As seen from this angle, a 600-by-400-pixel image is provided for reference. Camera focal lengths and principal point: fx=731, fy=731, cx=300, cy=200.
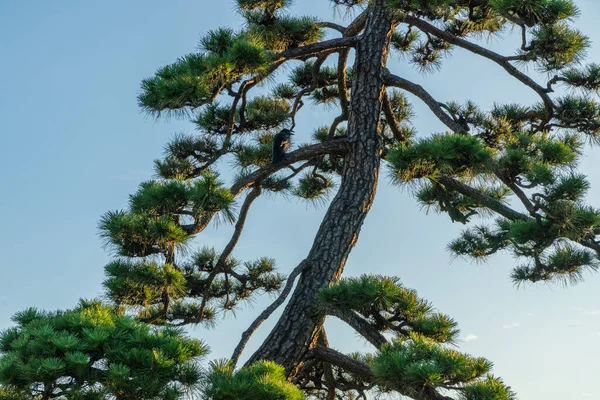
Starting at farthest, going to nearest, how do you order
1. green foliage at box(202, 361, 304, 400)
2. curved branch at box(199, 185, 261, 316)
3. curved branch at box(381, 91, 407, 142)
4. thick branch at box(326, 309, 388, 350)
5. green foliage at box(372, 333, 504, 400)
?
curved branch at box(381, 91, 407, 142) → curved branch at box(199, 185, 261, 316) → thick branch at box(326, 309, 388, 350) → green foliage at box(372, 333, 504, 400) → green foliage at box(202, 361, 304, 400)

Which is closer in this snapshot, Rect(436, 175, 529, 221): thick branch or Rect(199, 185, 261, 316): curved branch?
Rect(436, 175, 529, 221): thick branch

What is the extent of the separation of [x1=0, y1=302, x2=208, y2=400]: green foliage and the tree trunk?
856 millimetres

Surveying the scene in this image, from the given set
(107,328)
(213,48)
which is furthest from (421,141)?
(107,328)

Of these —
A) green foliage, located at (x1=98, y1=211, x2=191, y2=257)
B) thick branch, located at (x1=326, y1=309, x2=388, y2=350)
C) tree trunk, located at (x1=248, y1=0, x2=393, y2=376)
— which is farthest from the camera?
tree trunk, located at (x1=248, y1=0, x2=393, y2=376)

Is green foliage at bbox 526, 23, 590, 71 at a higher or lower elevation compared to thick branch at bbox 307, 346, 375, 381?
higher

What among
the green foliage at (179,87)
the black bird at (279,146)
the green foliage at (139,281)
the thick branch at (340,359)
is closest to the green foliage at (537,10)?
the black bird at (279,146)

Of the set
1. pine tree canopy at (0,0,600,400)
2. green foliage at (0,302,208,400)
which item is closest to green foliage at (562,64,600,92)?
pine tree canopy at (0,0,600,400)

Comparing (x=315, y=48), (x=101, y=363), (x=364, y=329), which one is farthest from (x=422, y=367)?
(x=315, y=48)

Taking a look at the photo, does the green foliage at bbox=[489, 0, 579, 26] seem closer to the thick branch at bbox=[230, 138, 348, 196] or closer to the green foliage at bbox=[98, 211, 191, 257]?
the thick branch at bbox=[230, 138, 348, 196]

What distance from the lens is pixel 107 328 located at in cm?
292

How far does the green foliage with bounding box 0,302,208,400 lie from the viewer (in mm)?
2770

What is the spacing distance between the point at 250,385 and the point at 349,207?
57.2 inches

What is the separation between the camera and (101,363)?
114 inches

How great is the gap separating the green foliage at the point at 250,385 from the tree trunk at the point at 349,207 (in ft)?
2.75
